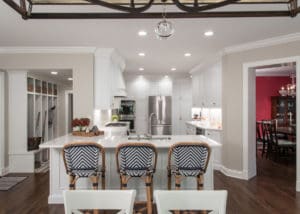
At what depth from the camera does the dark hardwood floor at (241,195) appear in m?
3.63

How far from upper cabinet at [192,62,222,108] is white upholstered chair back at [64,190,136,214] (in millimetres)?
4743

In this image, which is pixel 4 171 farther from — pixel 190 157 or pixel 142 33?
pixel 190 157

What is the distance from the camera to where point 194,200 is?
1591mm

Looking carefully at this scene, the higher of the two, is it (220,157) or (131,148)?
(131,148)

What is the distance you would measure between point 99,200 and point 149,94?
25.7ft

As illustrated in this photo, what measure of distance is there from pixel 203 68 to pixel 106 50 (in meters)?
3.17

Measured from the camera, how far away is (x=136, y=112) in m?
9.34

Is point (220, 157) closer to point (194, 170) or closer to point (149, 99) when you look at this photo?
point (194, 170)

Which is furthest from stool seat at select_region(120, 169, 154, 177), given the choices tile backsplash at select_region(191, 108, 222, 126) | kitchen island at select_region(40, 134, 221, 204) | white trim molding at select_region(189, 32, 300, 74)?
tile backsplash at select_region(191, 108, 222, 126)

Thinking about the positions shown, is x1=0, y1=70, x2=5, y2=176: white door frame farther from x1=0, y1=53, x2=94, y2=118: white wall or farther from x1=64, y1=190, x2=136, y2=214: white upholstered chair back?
x1=64, y1=190, x2=136, y2=214: white upholstered chair back

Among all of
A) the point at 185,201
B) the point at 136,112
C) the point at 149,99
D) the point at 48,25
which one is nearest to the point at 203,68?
the point at 149,99

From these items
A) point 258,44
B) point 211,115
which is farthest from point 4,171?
point 258,44

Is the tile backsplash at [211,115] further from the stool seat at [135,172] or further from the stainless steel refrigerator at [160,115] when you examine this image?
the stool seat at [135,172]

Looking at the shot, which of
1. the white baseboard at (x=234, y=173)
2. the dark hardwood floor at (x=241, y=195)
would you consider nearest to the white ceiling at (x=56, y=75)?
the dark hardwood floor at (x=241, y=195)
